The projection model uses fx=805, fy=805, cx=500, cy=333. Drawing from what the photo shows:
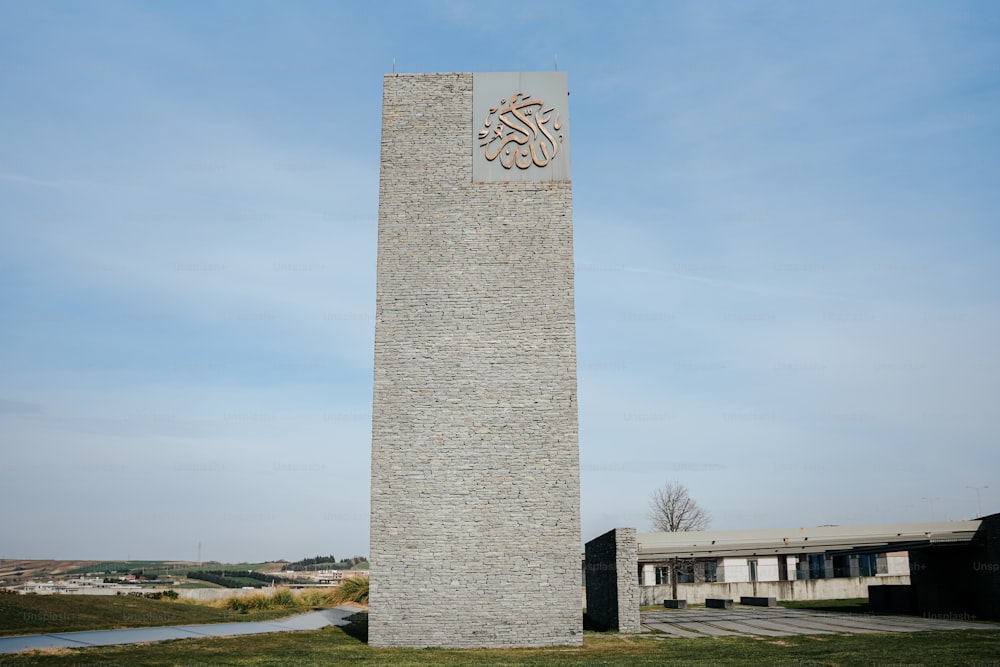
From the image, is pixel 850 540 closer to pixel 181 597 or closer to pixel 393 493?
pixel 393 493

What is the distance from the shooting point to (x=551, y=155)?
23172 mm

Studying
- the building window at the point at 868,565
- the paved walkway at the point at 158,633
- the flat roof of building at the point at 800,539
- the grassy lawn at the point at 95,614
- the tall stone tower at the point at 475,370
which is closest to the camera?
the paved walkway at the point at 158,633

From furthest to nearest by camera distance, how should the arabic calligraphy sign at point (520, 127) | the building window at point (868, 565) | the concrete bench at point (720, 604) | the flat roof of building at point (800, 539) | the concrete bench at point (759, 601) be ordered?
the building window at point (868, 565)
the concrete bench at point (720, 604)
the concrete bench at point (759, 601)
the flat roof of building at point (800, 539)
the arabic calligraphy sign at point (520, 127)

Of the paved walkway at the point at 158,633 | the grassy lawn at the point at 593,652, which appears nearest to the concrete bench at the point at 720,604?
the grassy lawn at the point at 593,652

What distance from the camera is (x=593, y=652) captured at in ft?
63.2

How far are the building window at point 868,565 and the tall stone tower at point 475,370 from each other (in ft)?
113

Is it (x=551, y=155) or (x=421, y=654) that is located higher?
(x=551, y=155)

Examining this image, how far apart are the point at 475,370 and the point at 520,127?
286 inches

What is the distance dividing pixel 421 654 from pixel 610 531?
906cm

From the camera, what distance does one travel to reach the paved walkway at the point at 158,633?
658 inches

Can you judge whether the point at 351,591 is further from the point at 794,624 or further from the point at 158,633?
the point at 794,624

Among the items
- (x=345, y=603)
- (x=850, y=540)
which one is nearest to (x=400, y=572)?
(x=345, y=603)

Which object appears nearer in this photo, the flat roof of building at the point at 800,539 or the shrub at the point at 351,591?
the flat roof of building at the point at 800,539

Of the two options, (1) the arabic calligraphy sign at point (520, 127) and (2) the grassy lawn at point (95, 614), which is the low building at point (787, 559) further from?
(2) the grassy lawn at point (95, 614)
